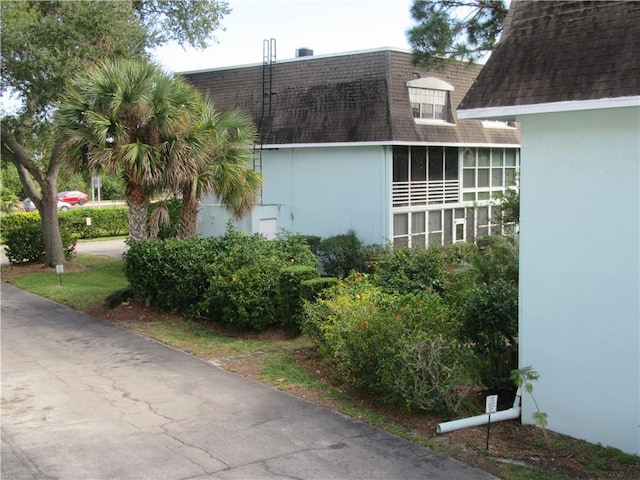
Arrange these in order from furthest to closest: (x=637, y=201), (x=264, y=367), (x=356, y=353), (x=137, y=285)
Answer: (x=137, y=285), (x=264, y=367), (x=356, y=353), (x=637, y=201)

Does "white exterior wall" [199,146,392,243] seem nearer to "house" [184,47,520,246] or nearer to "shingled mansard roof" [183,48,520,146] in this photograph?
"house" [184,47,520,246]

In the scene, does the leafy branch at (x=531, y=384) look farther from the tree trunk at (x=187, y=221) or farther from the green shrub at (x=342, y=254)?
the green shrub at (x=342, y=254)

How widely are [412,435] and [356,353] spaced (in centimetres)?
177

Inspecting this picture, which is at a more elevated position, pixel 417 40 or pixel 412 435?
pixel 417 40

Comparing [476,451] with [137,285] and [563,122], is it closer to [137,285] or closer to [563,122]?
[563,122]

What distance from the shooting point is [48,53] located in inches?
796

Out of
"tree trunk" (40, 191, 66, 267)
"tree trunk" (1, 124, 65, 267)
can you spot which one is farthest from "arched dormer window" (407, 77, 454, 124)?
"tree trunk" (40, 191, 66, 267)

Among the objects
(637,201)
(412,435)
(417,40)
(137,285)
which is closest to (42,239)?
(137,285)

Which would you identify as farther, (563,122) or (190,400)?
(190,400)

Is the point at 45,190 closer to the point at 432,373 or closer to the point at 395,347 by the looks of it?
A: the point at 395,347

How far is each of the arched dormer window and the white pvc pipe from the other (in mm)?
15021

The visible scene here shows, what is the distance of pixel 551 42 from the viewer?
355 inches

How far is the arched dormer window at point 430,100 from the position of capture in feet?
75.2

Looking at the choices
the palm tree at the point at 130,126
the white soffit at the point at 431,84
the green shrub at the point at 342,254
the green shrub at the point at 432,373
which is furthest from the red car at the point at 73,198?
the green shrub at the point at 432,373
